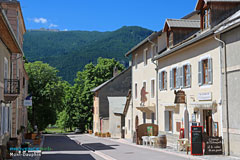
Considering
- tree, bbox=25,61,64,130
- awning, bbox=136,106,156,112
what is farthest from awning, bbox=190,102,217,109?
tree, bbox=25,61,64,130

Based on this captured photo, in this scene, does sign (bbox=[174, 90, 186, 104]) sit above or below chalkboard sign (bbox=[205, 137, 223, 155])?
above

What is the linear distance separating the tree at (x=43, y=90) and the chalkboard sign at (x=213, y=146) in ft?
126

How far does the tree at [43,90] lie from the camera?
176 feet

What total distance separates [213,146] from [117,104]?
29.4 meters

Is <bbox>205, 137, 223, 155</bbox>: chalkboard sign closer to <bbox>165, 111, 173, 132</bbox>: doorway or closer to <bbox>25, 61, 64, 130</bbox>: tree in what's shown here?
<bbox>165, 111, 173, 132</bbox>: doorway

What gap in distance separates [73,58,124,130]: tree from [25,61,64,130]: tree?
6085 millimetres

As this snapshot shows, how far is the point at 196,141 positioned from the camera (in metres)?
18.0

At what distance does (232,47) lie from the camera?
1697 cm

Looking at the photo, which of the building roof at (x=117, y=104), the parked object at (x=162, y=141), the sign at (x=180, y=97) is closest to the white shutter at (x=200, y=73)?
the sign at (x=180, y=97)

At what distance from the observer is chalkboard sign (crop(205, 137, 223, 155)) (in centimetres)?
1750

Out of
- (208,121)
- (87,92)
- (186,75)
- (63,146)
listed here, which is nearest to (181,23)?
(186,75)

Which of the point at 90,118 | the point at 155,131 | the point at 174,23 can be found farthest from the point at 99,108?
the point at 174,23

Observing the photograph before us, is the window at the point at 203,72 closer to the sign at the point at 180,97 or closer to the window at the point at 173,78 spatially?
the sign at the point at 180,97

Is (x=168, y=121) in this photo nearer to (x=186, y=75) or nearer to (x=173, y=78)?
(x=173, y=78)
